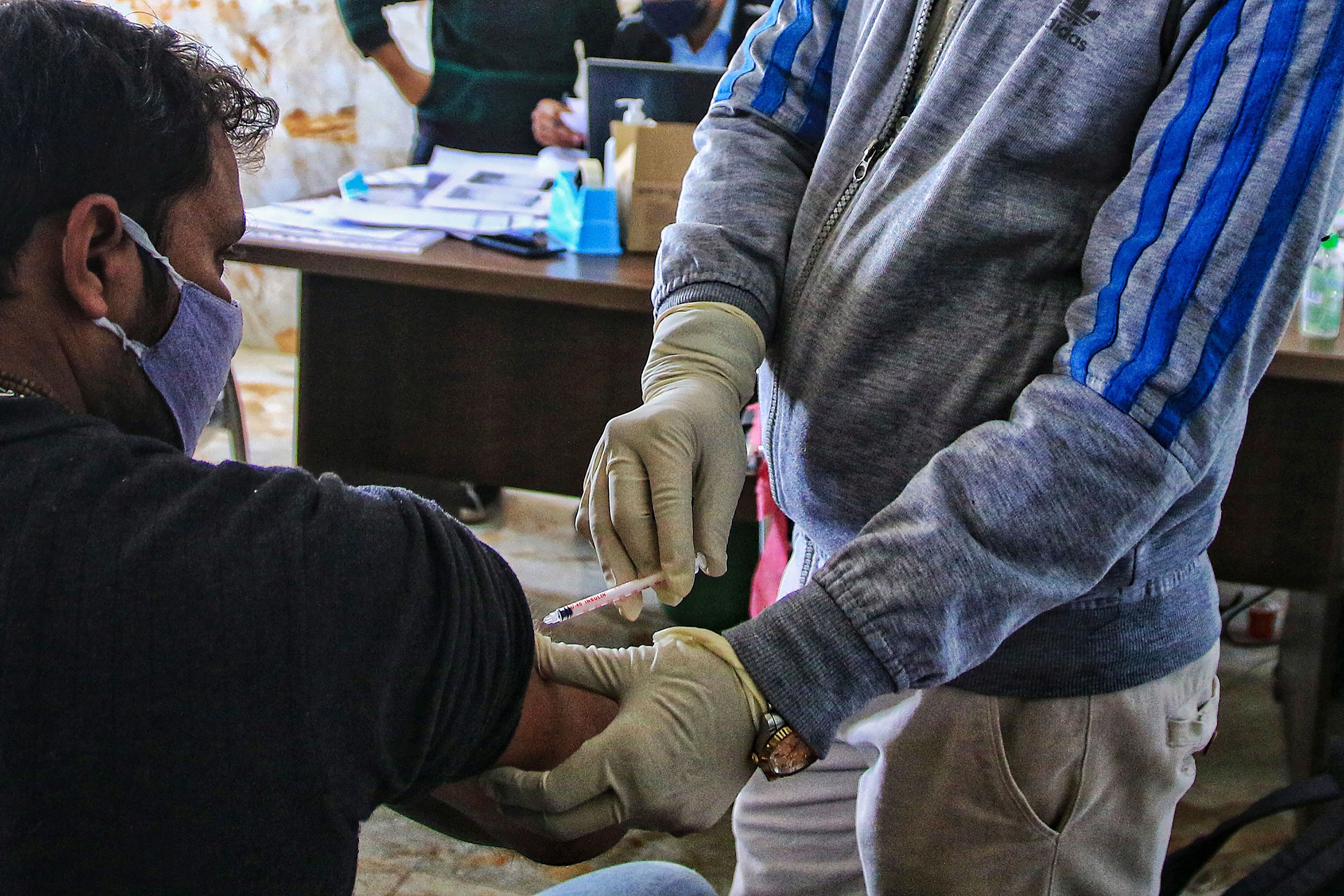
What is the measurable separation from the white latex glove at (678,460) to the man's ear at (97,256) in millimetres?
417

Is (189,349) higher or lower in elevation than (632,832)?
higher

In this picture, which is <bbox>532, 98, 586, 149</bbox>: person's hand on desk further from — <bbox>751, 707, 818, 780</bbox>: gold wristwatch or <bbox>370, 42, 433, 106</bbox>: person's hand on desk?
<bbox>751, 707, 818, 780</bbox>: gold wristwatch

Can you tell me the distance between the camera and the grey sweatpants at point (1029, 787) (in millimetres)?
983

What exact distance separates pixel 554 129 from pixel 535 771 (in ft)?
10.7

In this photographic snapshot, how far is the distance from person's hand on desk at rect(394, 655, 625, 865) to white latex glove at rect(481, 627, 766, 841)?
0.04m

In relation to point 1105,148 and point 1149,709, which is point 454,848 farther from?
point 1105,148

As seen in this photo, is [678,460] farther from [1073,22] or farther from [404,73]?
[404,73]

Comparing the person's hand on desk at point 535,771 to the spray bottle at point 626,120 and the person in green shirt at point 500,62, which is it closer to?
the spray bottle at point 626,120

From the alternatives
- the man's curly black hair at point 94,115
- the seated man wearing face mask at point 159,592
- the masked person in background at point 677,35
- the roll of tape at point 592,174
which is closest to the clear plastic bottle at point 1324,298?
the roll of tape at point 592,174

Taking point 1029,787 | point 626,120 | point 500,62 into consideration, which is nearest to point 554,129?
point 500,62

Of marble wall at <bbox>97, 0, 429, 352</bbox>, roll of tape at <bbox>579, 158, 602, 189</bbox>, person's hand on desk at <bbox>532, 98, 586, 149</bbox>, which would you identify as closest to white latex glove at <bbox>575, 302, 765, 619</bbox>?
roll of tape at <bbox>579, 158, 602, 189</bbox>

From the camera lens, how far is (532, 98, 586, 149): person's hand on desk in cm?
379

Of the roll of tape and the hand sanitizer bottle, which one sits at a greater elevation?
the hand sanitizer bottle

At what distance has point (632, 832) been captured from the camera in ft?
7.06
